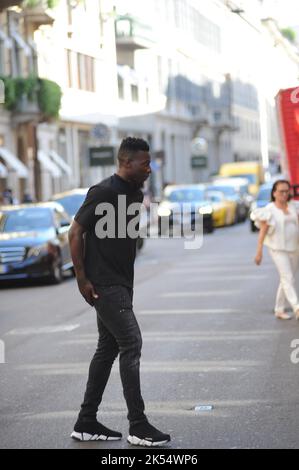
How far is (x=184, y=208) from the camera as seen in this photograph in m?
40.5

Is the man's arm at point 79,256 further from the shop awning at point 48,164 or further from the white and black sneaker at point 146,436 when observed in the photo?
the shop awning at point 48,164

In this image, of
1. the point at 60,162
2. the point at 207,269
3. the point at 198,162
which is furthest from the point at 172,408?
the point at 198,162

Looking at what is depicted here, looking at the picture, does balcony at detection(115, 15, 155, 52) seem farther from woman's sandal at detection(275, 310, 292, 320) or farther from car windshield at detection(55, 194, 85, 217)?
woman's sandal at detection(275, 310, 292, 320)

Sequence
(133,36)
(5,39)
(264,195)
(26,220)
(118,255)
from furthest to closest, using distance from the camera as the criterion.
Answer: (133,36) < (5,39) < (264,195) < (26,220) < (118,255)

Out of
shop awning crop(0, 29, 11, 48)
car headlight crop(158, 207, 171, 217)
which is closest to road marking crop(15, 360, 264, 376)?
car headlight crop(158, 207, 171, 217)

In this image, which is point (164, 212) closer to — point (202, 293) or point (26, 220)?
point (26, 220)

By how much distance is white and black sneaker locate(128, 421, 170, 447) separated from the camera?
768 cm

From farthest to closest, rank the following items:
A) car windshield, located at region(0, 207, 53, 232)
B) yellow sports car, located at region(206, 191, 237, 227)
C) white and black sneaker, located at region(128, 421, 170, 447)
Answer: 1. yellow sports car, located at region(206, 191, 237, 227)
2. car windshield, located at region(0, 207, 53, 232)
3. white and black sneaker, located at region(128, 421, 170, 447)

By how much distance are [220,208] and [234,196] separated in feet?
13.3

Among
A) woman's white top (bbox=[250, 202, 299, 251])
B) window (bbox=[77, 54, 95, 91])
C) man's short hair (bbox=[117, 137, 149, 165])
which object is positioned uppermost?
window (bbox=[77, 54, 95, 91])

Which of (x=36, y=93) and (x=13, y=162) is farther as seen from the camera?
(x=36, y=93)

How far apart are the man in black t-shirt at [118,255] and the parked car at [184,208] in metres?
32.5

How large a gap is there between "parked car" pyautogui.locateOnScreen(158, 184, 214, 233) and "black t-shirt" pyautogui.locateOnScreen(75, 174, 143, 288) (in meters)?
32.5

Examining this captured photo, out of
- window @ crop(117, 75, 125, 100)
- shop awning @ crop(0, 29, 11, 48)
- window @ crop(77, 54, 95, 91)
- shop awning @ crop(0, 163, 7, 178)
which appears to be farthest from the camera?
window @ crop(117, 75, 125, 100)
